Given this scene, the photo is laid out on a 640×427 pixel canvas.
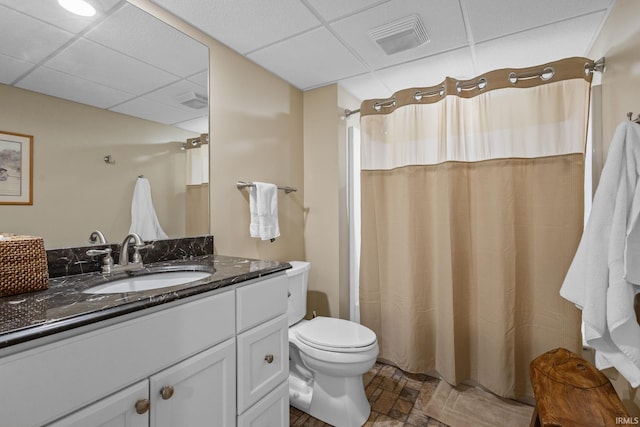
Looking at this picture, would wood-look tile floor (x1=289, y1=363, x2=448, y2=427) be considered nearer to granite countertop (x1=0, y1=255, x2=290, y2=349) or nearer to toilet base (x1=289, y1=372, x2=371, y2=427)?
toilet base (x1=289, y1=372, x2=371, y2=427)

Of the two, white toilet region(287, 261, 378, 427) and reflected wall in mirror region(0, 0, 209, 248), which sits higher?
reflected wall in mirror region(0, 0, 209, 248)

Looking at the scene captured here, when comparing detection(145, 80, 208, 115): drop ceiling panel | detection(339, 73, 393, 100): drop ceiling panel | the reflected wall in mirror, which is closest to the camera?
the reflected wall in mirror

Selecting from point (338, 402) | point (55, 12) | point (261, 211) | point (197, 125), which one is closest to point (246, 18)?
point (197, 125)

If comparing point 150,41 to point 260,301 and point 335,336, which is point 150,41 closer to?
point 260,301

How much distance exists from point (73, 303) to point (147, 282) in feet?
1.43

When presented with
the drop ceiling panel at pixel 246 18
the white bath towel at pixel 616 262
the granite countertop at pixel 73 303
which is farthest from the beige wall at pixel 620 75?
the granite countertop at pixel 73 303

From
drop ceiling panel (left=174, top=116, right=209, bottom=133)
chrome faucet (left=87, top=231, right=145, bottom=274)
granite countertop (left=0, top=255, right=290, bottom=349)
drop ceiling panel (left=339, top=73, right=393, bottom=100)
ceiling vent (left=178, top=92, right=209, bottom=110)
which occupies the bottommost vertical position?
granite countertop (left=0, top=255, right=290, bottom=349)

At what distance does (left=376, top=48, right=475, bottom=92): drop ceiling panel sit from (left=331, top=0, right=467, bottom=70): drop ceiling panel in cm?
9

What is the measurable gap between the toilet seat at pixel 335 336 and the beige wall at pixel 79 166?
0.95m

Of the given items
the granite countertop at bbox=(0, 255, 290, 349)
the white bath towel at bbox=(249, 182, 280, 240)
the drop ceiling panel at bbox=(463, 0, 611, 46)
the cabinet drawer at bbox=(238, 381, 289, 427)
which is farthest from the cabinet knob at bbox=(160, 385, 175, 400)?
the drop ceiling panel at bbox=(463, 0, 611, 46)

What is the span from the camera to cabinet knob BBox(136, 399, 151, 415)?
0.83m

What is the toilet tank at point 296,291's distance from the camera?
1828 mm

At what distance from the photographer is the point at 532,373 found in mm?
1310

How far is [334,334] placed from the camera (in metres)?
1.70
